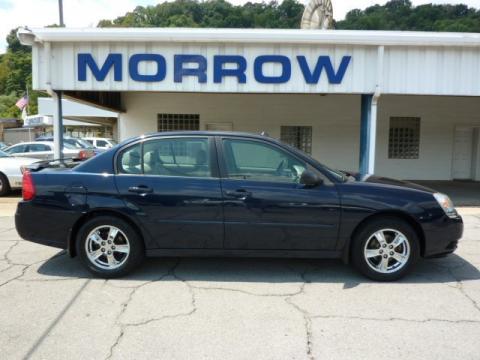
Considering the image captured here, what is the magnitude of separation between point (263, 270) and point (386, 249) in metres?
1.38

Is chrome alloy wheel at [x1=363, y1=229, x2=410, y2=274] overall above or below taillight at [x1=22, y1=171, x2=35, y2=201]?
below

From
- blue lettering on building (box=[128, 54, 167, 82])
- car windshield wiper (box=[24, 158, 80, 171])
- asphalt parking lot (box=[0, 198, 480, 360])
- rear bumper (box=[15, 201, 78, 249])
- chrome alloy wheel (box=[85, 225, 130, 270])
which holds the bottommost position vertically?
asphalt parking lot (box=[0, 198, 480, 360])

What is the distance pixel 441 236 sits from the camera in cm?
421

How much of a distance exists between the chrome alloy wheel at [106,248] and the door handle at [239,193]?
125 centimetres

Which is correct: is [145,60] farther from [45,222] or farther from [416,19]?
[416,19]

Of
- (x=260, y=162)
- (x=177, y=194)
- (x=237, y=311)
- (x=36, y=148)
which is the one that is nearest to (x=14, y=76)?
(x=36, y=148)

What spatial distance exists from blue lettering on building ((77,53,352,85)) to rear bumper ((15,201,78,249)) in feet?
16.9

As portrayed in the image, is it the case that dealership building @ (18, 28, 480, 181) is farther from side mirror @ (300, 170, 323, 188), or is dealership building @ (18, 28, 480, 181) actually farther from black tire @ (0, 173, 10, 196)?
side mirror @ (300, 170, 323, 188)

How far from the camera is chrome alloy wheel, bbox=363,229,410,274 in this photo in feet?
13.9

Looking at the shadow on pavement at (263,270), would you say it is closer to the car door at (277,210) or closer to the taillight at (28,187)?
the car door at (277,210)

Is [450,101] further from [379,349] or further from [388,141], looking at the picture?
[379,349]

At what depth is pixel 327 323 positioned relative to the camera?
335 cm

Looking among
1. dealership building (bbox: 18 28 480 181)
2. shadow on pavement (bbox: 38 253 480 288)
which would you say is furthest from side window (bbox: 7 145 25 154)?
shadow on pavement (bbox: 38 253 480 288)

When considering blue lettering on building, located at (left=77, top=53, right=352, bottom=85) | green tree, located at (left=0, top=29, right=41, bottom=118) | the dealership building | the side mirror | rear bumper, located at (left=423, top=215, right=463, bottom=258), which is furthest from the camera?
green tree, located at (left=0, top=29, right=41, bottom=118)
